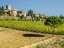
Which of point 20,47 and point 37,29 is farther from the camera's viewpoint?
point 37,29

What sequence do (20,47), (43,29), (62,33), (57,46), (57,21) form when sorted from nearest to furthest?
(57,46), (20,47), (57,21), (62,33), (43,29)

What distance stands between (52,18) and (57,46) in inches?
789

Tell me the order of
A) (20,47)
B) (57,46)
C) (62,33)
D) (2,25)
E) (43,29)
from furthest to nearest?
(2,25)
(43,29)
(62,33)
(20,47)
(57,46)

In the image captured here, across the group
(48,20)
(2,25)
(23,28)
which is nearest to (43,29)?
(23,28)

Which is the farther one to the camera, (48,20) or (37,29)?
(37,29)

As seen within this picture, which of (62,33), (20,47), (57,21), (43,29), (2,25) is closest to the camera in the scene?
(20,47)

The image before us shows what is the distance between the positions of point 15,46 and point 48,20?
42.1 feet

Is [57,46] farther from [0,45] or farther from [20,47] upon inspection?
[0,45]

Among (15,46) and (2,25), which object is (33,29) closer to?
(2,25)

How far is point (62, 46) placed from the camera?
52.4ft

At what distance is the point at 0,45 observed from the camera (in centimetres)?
2378

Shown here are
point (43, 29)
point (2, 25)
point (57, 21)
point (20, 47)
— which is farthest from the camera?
point (2, 25)

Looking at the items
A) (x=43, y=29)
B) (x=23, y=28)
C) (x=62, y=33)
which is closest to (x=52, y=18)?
(x=62, y=33)

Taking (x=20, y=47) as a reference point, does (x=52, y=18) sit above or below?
above
